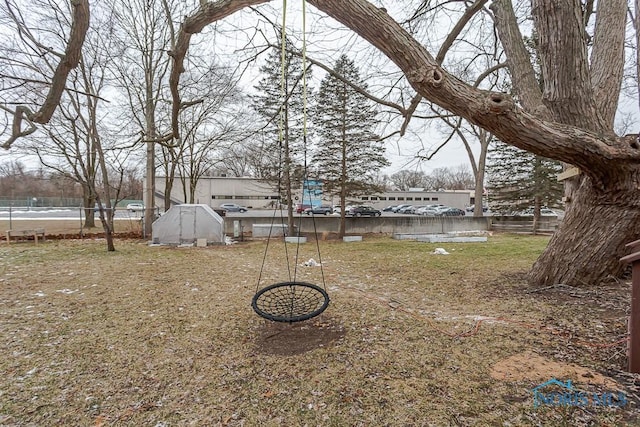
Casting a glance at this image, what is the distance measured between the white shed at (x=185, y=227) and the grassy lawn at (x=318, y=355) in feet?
18.1

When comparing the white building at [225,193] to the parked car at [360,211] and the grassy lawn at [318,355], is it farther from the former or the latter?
the grassy lawn at [318,355]

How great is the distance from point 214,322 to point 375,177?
36.9ft

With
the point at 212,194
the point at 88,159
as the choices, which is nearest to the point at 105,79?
the point at 88,159

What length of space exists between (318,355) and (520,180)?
16935 millimetres

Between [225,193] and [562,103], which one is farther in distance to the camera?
[225,193]

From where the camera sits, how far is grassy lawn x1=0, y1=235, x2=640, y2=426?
5.85ft

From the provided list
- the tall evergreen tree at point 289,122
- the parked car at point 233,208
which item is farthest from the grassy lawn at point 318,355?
the parked car at point 233,208

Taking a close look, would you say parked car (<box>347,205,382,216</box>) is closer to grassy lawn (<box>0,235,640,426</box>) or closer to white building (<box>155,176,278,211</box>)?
white building (<box>155,176,278,211</box>)

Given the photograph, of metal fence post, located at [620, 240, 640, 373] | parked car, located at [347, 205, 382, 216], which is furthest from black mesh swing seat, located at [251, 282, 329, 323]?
parked car, located at [347, 205, 382, 216]

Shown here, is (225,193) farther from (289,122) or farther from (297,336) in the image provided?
(297,336)

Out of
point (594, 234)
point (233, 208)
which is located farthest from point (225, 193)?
point (594, 234)

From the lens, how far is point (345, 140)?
12.4 metres
